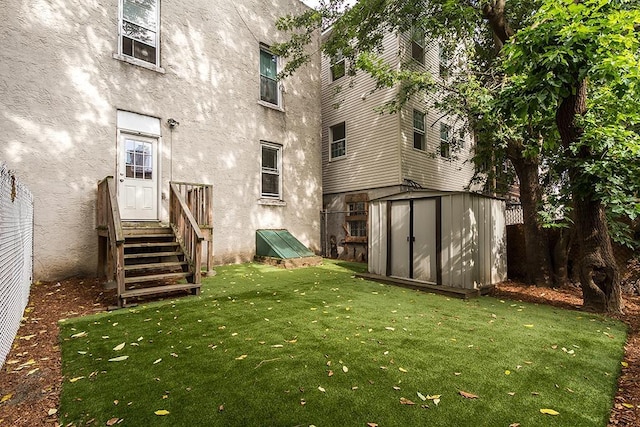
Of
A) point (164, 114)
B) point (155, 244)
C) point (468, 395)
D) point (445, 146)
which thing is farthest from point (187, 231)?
point (445, 146)

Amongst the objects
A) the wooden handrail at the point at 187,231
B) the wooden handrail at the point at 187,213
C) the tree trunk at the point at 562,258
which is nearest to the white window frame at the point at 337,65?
the wooden handrail at the point at 187,213

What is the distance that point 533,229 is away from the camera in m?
6.88

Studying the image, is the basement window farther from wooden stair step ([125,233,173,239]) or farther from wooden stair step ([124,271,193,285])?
wooden stair step ([124,271,193,285])

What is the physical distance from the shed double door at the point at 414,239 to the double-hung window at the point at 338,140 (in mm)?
5794

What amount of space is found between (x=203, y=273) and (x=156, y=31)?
6.56 metres

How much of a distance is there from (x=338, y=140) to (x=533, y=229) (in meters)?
7.98

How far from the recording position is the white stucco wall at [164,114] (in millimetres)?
6160

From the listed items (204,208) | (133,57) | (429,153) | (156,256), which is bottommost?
(156,256)

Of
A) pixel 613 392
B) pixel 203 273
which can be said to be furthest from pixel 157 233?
pixel 613 392

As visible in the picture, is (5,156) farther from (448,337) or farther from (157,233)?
(448,337)

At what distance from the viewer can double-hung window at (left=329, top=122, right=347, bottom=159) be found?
41.1 feet

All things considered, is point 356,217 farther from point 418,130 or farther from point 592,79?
point 592,79

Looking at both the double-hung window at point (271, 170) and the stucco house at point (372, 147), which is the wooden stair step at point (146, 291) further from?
the stucco house at point (372, 147)

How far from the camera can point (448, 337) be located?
3641 millimetres
